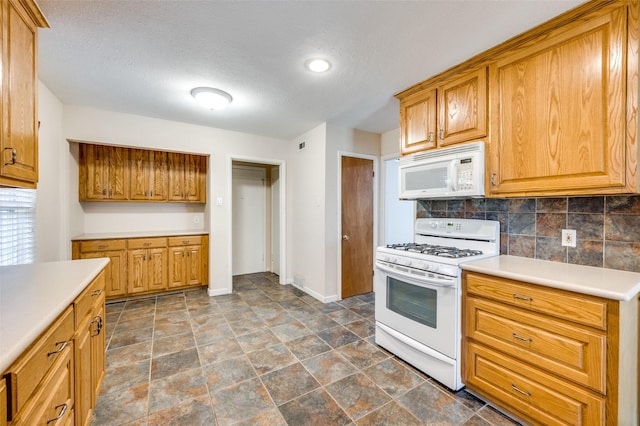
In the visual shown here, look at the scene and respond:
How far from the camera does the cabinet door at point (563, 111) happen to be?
148cm

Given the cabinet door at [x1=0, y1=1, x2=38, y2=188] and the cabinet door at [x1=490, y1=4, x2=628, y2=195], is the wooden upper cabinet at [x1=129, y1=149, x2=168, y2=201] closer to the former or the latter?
the cabinet door at [x1=0, y1=1, x2=38, y2=188]

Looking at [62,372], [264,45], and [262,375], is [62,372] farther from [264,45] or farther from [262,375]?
[264,45]

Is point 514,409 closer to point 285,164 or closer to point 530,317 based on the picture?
point 530,317

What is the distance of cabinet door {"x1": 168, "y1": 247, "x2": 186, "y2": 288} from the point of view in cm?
383

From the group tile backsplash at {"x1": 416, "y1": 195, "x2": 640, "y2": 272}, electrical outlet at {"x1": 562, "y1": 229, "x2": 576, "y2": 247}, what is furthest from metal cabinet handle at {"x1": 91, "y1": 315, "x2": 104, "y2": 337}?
electrical outlet at {"x1": 562, "y1": 229, "x2": 576, "y2": 247}

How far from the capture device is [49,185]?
274cm

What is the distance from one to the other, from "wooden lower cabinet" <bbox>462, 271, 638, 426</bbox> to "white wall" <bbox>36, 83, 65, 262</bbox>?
3679mm

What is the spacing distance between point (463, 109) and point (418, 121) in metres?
0.41

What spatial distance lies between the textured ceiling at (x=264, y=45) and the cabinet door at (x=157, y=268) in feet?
6.27

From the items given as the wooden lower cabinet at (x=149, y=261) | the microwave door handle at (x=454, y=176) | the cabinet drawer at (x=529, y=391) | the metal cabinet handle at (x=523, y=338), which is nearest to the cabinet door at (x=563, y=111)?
the microwave door handle at (x=454, y=176)

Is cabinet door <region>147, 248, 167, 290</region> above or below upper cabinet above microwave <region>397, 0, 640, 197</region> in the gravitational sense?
below

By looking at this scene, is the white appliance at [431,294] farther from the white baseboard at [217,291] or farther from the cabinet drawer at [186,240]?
the cabinet drawer at [186,240]

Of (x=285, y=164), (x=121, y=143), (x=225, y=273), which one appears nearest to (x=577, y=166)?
(x=285, y=164)

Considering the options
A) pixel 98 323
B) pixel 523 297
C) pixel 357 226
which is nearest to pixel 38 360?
pixel 98 323
